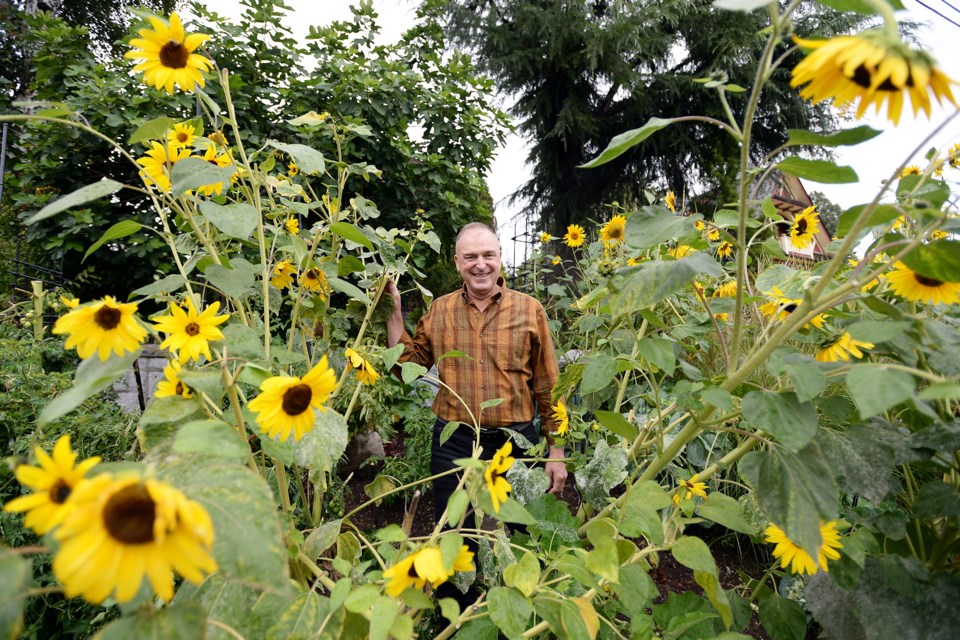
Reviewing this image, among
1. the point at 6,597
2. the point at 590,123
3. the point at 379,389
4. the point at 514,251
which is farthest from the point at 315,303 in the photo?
the point at 590,123

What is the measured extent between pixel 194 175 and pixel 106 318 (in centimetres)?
20

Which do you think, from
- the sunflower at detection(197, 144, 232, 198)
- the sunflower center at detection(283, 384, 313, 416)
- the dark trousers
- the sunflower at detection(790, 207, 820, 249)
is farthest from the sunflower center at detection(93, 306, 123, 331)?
the sunflower at detection(790, 207, 820, 249)

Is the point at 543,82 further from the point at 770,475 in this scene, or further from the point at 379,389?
the point at 770,475

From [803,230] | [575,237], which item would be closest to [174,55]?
[803,230]

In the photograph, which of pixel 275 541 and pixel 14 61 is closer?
pixel 275 541

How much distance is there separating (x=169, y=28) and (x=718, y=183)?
936 cm

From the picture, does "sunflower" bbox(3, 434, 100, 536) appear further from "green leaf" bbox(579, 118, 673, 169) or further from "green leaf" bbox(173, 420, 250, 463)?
"green leaf" bbox(579, 118, 673, 169)

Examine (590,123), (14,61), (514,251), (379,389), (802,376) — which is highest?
(14,61)

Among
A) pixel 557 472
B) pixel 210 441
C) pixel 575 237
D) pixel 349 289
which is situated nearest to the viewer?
pixel 210 441

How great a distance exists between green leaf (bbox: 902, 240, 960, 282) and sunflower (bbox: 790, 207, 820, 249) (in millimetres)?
1262

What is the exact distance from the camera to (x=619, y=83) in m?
8.20

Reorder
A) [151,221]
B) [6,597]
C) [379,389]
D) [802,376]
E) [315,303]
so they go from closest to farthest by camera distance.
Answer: [6,597] < [802,376] < [315,303] < [379,389] < [151,221]

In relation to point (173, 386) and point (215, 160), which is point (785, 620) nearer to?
point (173, 386)

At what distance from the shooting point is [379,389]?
277cm
